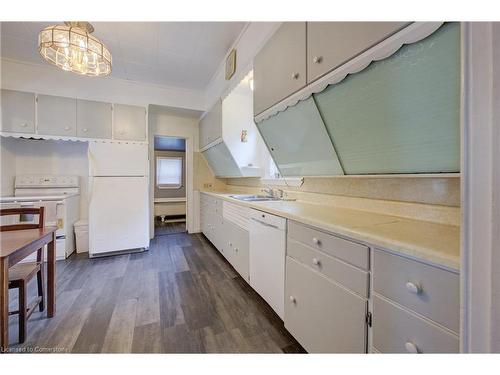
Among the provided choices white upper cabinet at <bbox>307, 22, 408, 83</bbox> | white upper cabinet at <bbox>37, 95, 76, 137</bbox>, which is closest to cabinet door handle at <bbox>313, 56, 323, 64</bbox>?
white upper cabinet at <bbox>307, 22, 408, 83</bbox>

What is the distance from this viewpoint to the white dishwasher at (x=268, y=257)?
1.45m

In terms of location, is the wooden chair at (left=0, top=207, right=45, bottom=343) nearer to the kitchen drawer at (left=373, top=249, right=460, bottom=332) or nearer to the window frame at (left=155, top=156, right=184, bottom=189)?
the kitchen drawer at (left=373, top=249, right=460, bottom=332)

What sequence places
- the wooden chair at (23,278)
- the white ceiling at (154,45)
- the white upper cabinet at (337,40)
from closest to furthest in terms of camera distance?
the white upper cabinet at (337,40) < the wooden chair at (23,278) < the white ceiling at (154,45)

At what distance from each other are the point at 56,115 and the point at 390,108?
3908 millimetres

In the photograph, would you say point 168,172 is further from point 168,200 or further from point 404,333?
point 404,333

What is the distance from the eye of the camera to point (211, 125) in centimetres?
328

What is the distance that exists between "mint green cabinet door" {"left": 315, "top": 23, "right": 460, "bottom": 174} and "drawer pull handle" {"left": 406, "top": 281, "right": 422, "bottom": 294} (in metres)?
0.61

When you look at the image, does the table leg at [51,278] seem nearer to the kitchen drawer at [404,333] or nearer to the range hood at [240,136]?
the range hood at [240,136]

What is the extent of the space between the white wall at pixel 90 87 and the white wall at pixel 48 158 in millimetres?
767

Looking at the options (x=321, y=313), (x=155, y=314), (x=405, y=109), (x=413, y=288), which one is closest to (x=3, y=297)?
(x=155, y=314)

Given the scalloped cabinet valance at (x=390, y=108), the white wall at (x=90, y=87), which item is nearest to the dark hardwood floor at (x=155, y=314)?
the scalloped cabinet valance at (x=390, y=108)

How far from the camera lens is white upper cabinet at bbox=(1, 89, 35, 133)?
102 inches
